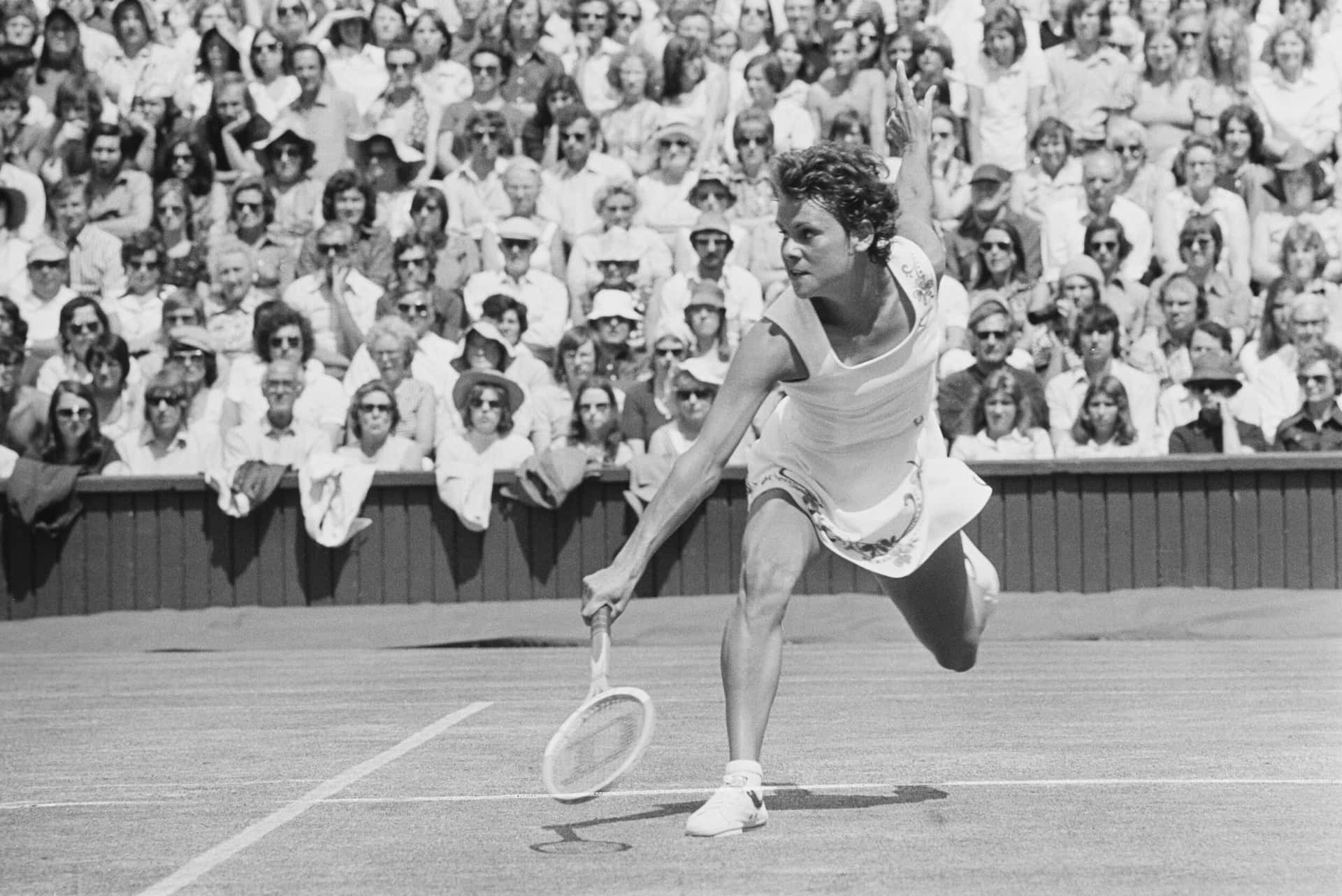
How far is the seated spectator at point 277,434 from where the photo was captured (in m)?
13.9

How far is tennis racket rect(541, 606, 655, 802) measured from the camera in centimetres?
567

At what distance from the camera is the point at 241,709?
10.1 meters

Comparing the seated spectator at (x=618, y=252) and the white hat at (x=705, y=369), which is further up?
the seated spectator at (x=618, y=252)

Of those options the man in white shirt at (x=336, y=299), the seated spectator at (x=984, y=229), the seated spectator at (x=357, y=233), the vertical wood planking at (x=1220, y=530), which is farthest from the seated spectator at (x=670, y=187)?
the vertical wood planking at (x=1220, y=530)

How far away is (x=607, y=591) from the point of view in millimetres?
5625

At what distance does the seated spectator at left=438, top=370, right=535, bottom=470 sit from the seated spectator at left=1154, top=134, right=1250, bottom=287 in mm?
4706

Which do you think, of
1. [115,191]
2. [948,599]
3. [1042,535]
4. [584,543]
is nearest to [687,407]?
[584,543]

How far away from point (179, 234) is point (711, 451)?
11195mm

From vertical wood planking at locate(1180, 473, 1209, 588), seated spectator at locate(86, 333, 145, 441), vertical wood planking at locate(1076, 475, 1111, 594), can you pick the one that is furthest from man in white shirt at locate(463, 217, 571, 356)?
vertical wood planking at locate(1180, 473, 1209, 588)

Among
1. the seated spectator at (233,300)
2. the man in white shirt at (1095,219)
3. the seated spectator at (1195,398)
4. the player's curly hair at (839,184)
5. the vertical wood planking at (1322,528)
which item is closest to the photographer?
the player's curly hair at (839,184)

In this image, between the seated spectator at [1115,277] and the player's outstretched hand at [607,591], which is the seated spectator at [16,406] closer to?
the seated spectator at [1115,277]

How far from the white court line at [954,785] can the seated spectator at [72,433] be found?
741 cm

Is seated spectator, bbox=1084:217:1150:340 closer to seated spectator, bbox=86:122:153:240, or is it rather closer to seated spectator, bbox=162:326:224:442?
seated spectator, bbox=162:326:224:442

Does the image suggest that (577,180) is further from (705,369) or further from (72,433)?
(72,433)
